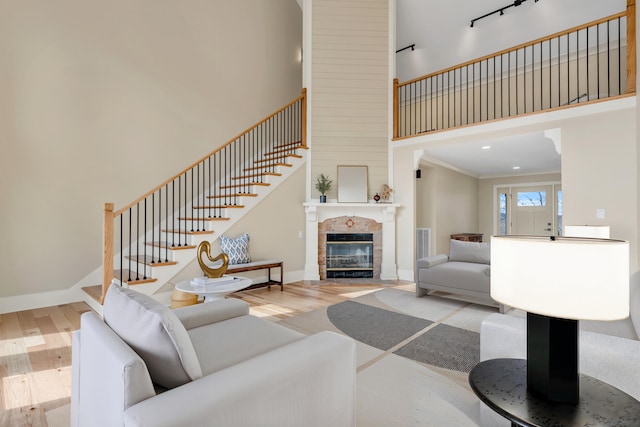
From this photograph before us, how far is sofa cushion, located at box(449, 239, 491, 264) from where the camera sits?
437 cm

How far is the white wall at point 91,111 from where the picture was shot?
388 cm

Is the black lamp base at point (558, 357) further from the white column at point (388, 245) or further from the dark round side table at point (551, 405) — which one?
the white column at point (388, 245)

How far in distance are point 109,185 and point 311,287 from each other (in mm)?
3363

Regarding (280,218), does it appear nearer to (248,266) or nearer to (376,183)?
(248,266)

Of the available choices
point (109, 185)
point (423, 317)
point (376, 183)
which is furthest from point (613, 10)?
point (109, 185)

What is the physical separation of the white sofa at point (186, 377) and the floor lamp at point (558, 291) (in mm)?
748

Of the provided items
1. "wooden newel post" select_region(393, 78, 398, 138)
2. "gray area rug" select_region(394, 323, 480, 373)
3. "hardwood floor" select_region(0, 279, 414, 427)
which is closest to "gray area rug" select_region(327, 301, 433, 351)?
"gray area rug" select_region(394, 323, 480, 373)

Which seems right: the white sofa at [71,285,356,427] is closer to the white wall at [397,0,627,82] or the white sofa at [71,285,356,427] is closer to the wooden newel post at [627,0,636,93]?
the wooden newel post at [627,0,636,93]

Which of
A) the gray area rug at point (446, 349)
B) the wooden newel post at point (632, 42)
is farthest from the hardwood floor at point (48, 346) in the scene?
the wooden newel post at point (632, 42)

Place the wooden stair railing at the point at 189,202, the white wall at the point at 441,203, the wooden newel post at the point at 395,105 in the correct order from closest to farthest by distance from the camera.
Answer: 1. the wooden stair railing at the point at 189,202
2. the wooden newel post at the point at 395,105
3. the white wall at the point at 441,203

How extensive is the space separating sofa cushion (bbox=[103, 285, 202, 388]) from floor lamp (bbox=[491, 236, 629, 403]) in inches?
45.8

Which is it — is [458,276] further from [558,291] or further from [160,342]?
[160,342]

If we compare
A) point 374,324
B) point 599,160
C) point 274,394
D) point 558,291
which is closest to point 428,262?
point 374,324

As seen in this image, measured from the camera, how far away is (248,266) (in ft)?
15.3
